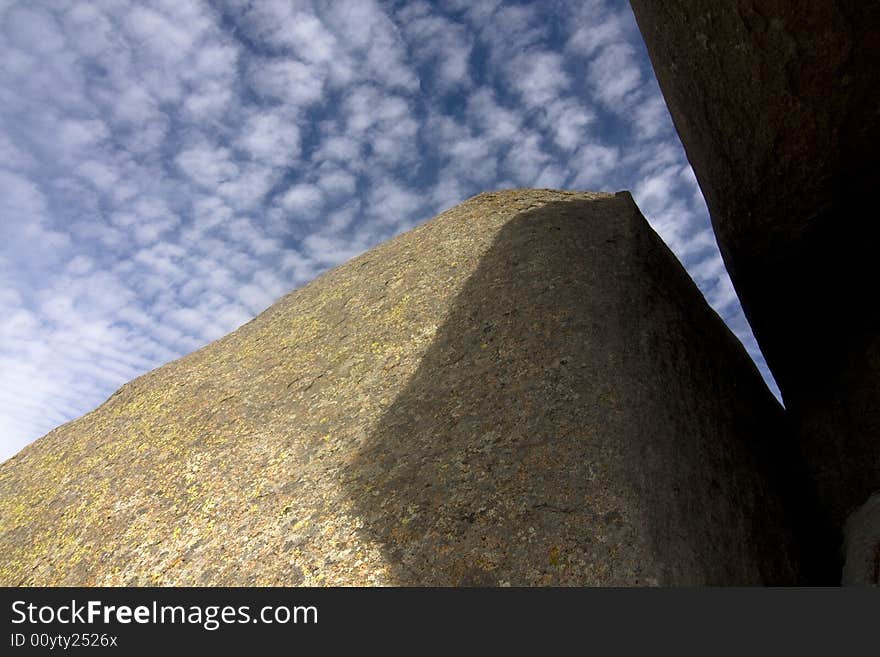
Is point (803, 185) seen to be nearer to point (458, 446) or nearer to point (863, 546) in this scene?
point (863, 546)

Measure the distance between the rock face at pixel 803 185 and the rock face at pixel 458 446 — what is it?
74cm

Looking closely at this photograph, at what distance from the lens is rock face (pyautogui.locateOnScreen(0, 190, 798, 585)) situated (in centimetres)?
623

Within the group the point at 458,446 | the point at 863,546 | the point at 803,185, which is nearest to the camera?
the point at 863,546

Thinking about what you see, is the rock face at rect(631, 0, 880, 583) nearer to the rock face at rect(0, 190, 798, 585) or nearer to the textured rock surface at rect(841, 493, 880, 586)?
the textured rock surface at rect(841, 493, 880, 586)

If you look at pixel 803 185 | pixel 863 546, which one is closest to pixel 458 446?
pixel 863 546

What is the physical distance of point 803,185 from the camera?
24.8 ft

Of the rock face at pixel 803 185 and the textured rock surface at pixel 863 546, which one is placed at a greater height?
the rock face at pixel 803 185

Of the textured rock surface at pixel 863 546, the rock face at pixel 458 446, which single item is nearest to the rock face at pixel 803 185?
the textured rock surface at pixel 863 546

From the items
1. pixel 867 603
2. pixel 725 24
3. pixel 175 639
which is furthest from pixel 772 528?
pixel 175 639

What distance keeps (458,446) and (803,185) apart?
191 inches

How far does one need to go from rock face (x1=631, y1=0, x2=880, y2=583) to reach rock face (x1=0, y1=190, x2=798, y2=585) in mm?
739

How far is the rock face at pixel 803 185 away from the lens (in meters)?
6.47

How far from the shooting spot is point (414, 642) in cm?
472

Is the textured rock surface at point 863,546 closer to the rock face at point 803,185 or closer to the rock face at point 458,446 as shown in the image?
the rock face at point 803,185
